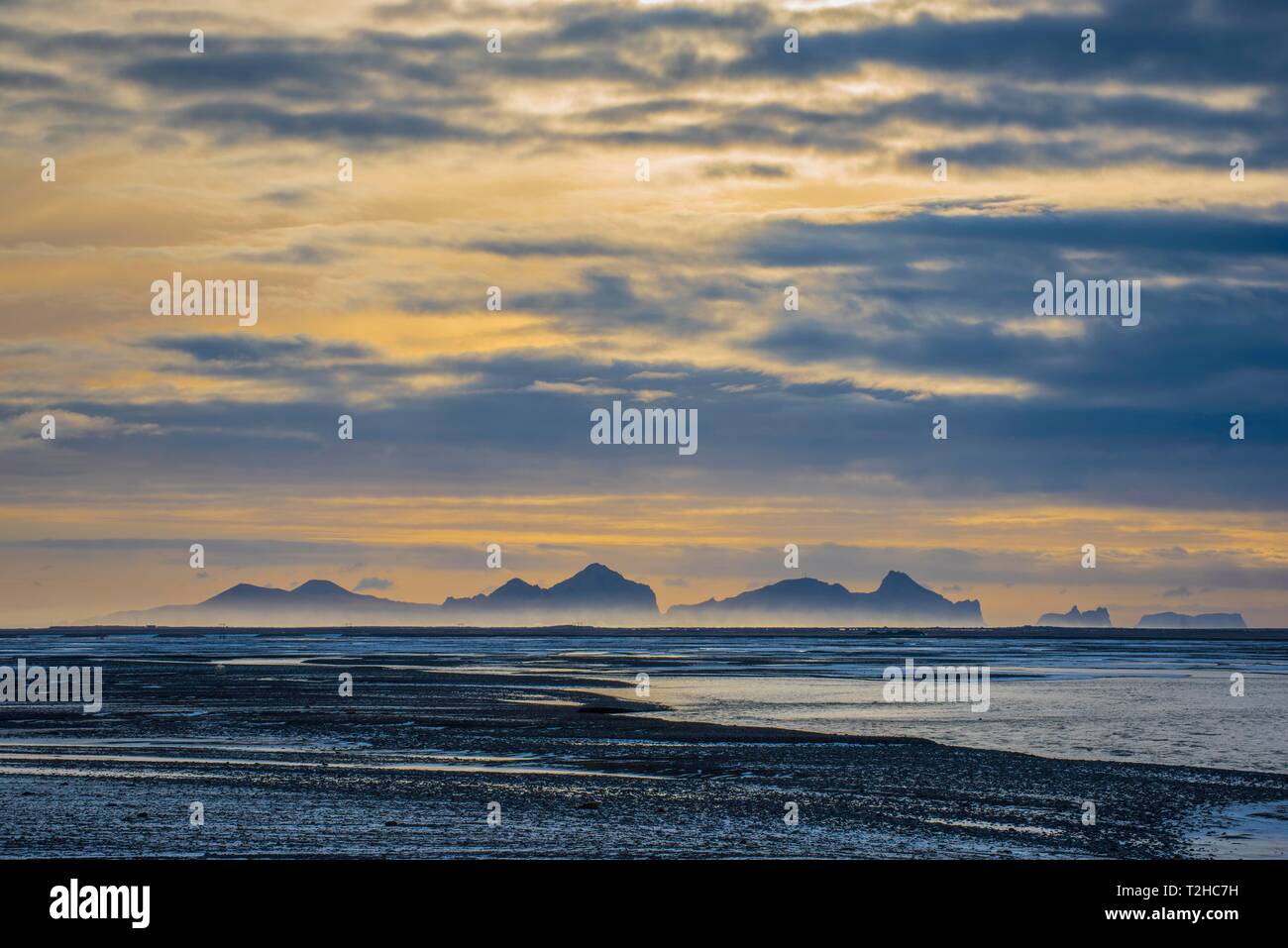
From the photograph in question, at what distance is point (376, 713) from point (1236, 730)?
29204mm

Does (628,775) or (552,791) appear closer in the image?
(552,791)

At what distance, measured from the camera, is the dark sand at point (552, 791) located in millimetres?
24250

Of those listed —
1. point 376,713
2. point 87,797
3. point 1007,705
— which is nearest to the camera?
point 87,797

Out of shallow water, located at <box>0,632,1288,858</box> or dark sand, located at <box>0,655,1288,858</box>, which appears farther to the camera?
shallow water, located at <box>0,632,1288,858</box>

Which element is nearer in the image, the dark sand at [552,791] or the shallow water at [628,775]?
the dark sand at [552,791]

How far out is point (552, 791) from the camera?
3039cm

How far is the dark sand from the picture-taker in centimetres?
2425

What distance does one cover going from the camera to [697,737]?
42438 millimetres
